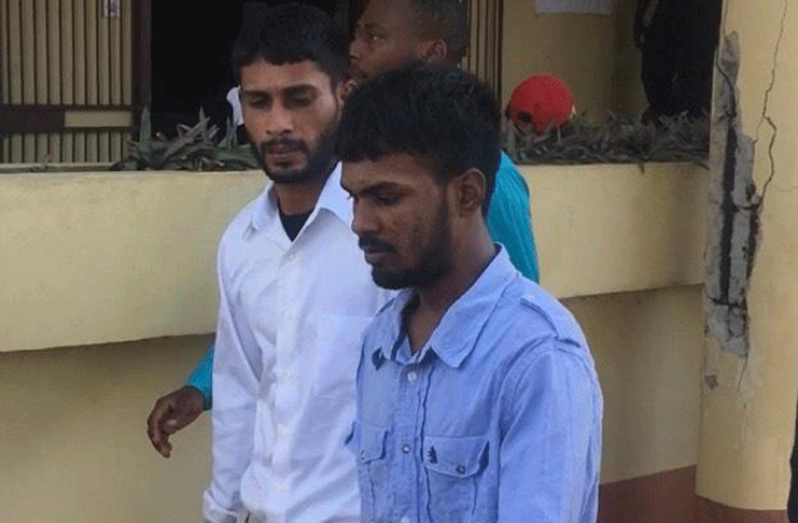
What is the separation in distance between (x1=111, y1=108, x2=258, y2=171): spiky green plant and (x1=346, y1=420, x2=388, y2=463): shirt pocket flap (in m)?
1.72

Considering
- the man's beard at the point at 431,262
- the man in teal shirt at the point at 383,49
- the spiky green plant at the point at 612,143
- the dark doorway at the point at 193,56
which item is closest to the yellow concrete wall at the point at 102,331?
the man in teal shirt at the point at 383,49

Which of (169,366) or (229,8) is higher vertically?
(229,8)

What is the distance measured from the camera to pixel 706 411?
5055 millimetres

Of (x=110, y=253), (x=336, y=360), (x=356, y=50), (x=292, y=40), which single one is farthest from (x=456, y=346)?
(x=110, y=253)

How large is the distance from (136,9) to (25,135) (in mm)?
745

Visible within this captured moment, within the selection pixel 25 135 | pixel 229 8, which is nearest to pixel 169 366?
pixel 25 135

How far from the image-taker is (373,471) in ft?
7.27

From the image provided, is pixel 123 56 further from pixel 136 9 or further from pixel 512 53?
pixel 512 53

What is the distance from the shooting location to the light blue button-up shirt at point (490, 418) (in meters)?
1.98

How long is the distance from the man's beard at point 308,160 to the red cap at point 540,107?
7.19 feet

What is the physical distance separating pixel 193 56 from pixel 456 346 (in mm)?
7962

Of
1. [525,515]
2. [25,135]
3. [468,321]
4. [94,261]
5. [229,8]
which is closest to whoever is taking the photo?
[525,515]

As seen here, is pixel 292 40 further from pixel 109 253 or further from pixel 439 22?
pixel 109 253

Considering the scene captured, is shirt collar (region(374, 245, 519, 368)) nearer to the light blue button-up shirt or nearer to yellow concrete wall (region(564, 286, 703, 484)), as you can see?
the light blue button-up shirt
